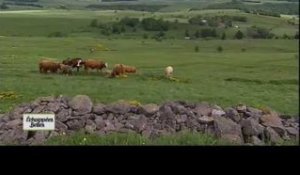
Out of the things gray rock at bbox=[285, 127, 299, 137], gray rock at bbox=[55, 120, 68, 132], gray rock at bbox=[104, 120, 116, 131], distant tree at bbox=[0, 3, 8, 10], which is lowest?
gray rock at bbox=[285, 127, 299, 137]

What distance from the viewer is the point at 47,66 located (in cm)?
354

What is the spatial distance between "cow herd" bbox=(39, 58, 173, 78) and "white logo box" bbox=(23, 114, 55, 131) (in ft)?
0.89

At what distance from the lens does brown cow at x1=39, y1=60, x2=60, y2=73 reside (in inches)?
139

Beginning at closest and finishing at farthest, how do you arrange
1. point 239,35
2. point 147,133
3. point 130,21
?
point 147,133 → point 239,35 → point 130,21

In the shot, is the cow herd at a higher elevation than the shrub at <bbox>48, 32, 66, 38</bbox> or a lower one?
lower

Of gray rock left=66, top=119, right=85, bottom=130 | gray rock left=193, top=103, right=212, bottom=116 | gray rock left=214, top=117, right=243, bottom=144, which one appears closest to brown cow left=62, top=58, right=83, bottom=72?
gray rock left=66, top=119, right=85, bottom=130

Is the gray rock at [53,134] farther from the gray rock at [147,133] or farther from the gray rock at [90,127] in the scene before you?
the gray rock at [147,133]

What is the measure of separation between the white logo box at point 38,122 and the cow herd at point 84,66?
0.27 meters

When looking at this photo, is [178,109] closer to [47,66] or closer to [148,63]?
[148,63]

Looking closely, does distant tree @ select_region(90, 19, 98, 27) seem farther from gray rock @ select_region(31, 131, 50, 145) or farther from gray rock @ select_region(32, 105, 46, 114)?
gray rock @ select_region(31, 131, 50, 145)

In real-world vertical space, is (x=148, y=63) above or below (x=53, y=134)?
above

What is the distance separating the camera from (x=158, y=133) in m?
3.47

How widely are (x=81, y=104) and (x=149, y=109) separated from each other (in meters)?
0.36

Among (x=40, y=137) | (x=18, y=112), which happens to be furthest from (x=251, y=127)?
(x=18, y=112)
